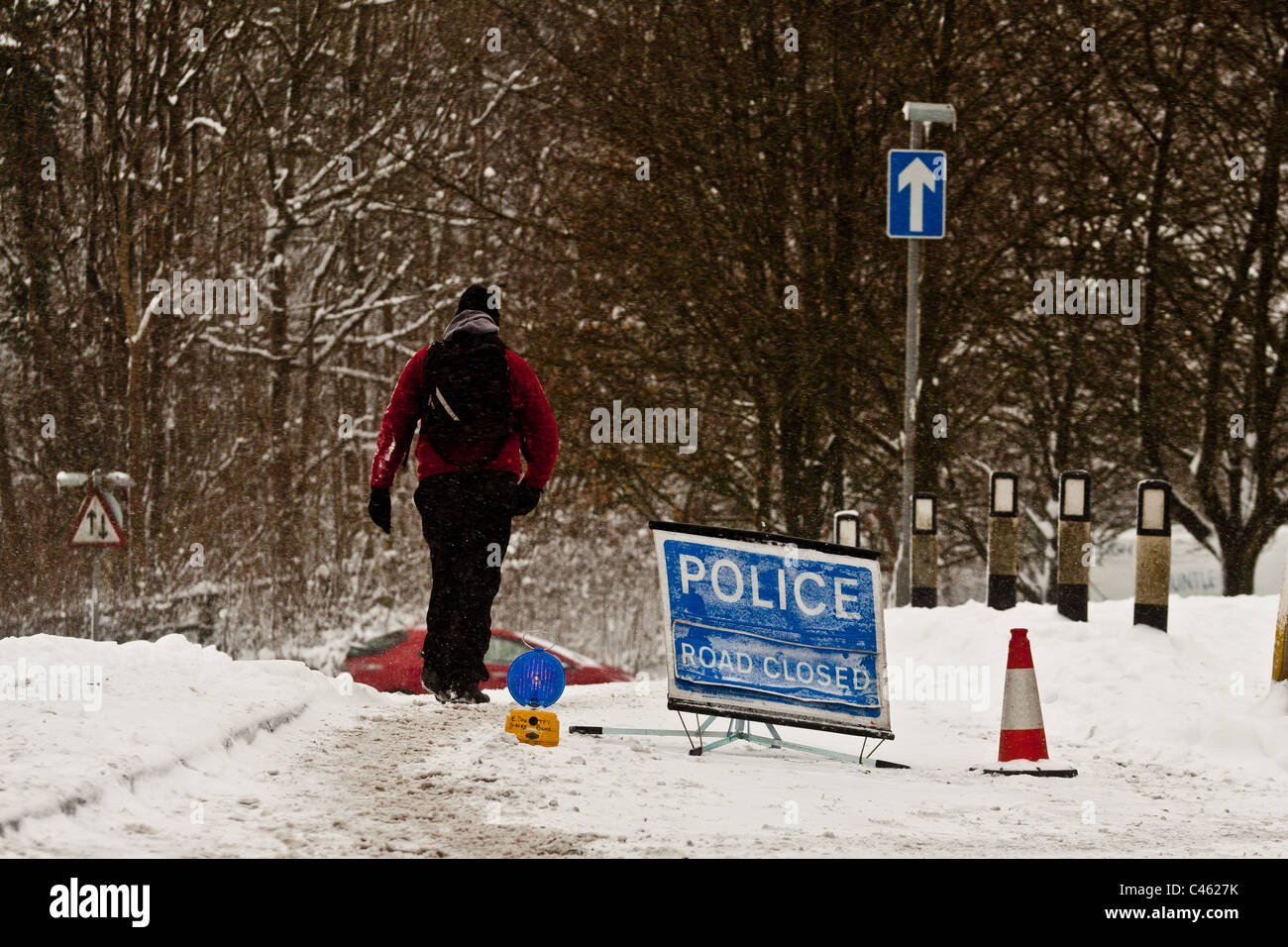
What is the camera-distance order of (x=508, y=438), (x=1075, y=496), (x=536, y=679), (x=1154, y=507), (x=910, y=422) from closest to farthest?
(x=536, y=679), (x=508, y=438), (x=1154, y=507), (x=1075, y=496), (x=910, y=422)

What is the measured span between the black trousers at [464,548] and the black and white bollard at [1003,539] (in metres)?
5.30

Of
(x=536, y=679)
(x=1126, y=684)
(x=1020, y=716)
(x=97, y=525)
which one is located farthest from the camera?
(x=97, y=525)

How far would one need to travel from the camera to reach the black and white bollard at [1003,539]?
1328 centimetres

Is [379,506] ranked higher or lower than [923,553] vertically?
higher

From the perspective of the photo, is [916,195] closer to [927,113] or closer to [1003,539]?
[927,113]

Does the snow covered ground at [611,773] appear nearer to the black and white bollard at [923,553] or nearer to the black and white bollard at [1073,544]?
the black and white bollard at [1073,544]

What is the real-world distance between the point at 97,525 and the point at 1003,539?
39.0 ft

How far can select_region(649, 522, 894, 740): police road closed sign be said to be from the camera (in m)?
8.23

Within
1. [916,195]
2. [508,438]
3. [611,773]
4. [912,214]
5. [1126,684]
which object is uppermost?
[916,195]

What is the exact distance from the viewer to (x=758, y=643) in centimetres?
826

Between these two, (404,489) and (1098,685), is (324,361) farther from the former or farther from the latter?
(1098,685)

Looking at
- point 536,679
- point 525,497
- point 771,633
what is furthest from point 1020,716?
point 525,497

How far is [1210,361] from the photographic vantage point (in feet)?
65.5

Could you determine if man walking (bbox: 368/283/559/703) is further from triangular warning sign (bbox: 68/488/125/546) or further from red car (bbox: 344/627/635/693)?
triangular warning sign (bbox: 68/488/125/546)
